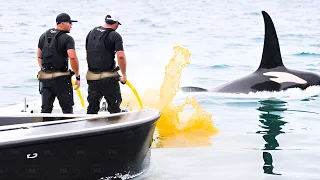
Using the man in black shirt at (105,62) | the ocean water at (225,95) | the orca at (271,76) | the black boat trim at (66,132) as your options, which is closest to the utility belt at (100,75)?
the man in black shirt at (105,62)

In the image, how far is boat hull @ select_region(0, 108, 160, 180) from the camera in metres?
8.76

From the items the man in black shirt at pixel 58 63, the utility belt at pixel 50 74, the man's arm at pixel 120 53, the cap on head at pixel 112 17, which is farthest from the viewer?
the utility belt at pixel 50 74

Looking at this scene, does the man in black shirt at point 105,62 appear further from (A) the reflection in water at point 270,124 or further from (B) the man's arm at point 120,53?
(A) the reflection in water at point 270,124

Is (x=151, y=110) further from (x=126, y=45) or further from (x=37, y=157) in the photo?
(x=126, y=45)

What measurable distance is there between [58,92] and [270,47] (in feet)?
27.2

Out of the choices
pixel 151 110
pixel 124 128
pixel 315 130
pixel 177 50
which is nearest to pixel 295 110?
pixel 315 130

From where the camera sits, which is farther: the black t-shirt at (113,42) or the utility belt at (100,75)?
the utility belt at (100,75)

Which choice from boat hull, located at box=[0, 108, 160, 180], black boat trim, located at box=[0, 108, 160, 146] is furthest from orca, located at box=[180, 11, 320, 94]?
boat hull, located at box=[0, 108, 160, 180]

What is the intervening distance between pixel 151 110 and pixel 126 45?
103ft

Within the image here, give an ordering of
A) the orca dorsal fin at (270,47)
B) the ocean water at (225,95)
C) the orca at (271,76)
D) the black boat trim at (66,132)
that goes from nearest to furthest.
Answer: the black boat trim at (66,132), the ocean water at (225,95), the orca dorsal fin at (270,47), the orca at (271,76)

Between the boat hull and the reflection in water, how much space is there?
2.22 meters

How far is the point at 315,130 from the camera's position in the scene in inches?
553

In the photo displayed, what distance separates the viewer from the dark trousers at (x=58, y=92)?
11.0 metres

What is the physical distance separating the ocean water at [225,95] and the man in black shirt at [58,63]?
170cm
